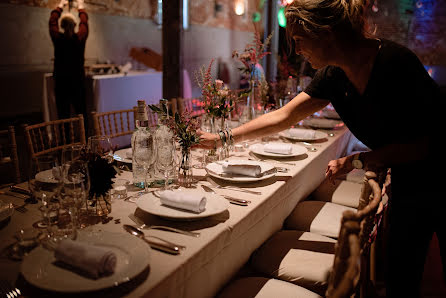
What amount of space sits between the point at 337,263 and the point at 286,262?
0.55 m

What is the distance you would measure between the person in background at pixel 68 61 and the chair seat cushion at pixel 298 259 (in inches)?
157

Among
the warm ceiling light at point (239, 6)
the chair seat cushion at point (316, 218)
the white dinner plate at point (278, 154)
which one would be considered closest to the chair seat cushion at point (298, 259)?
the chair seat cushion at point (316, 218)

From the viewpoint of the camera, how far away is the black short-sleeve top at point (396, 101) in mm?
1294

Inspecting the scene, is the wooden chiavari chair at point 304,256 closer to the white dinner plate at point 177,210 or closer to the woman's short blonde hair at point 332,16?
the white dinner plate at point 177,210

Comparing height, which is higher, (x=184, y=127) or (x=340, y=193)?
(x=184, y=127)

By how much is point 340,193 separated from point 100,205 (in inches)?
Result: 66.3

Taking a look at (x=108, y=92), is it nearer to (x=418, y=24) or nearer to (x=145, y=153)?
(x=145, y=153)

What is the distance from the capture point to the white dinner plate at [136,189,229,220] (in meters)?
1.19

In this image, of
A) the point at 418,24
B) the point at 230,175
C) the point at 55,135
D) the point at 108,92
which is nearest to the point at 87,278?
the point at 230,175

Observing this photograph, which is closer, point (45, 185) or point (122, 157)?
point (45, 185)

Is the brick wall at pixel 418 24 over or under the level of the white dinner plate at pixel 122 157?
over

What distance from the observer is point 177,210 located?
1242 millimetres

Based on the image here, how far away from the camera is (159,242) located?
1068 mm

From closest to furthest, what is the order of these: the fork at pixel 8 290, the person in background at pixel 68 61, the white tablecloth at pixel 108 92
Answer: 1. the fork at pixel 8 290
2. the person in background at pixel 68 61
3. the white tablecloth at pixel 108 92
